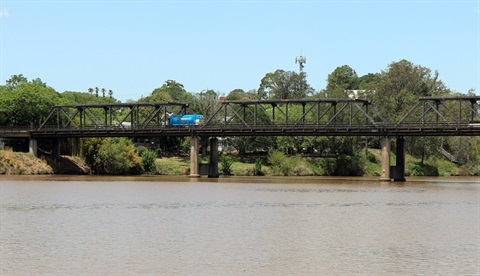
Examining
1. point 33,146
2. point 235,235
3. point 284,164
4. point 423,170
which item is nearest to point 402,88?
point 423,170

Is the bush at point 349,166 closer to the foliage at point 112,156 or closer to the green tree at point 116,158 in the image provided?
the foliage at point 112,156

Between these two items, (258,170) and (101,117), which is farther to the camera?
(101,117)

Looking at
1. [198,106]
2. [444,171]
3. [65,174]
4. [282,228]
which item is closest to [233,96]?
[198,106]

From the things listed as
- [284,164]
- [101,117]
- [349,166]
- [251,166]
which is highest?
[101,117]

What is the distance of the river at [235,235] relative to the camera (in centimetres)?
3066

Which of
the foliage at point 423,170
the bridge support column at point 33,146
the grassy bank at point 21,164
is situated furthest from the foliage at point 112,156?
the foliage at point 423,170

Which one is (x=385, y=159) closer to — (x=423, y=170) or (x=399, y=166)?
(x=399, y=166)

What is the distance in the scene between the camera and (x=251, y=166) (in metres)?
133

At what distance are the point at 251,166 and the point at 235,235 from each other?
93.0m

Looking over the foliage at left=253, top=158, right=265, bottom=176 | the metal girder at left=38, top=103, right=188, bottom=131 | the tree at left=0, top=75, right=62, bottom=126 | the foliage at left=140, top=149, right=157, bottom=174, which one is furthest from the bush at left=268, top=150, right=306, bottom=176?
the tree at left=0, top=75, right=62, bottom=126

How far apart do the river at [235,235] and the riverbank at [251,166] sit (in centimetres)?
5028

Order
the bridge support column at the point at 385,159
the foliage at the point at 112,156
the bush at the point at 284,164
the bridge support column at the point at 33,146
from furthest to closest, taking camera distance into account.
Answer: the bush at the point at 284,164 → the bridge support column at the point at 33,146 → the foliage at the point at 112,156 → the bridge support column at the point at 385,159

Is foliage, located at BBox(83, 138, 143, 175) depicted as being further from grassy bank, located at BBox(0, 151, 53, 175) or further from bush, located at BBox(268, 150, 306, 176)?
bush, located at BBox(268, 150, 306, 176)

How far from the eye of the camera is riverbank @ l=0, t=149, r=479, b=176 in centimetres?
11631
